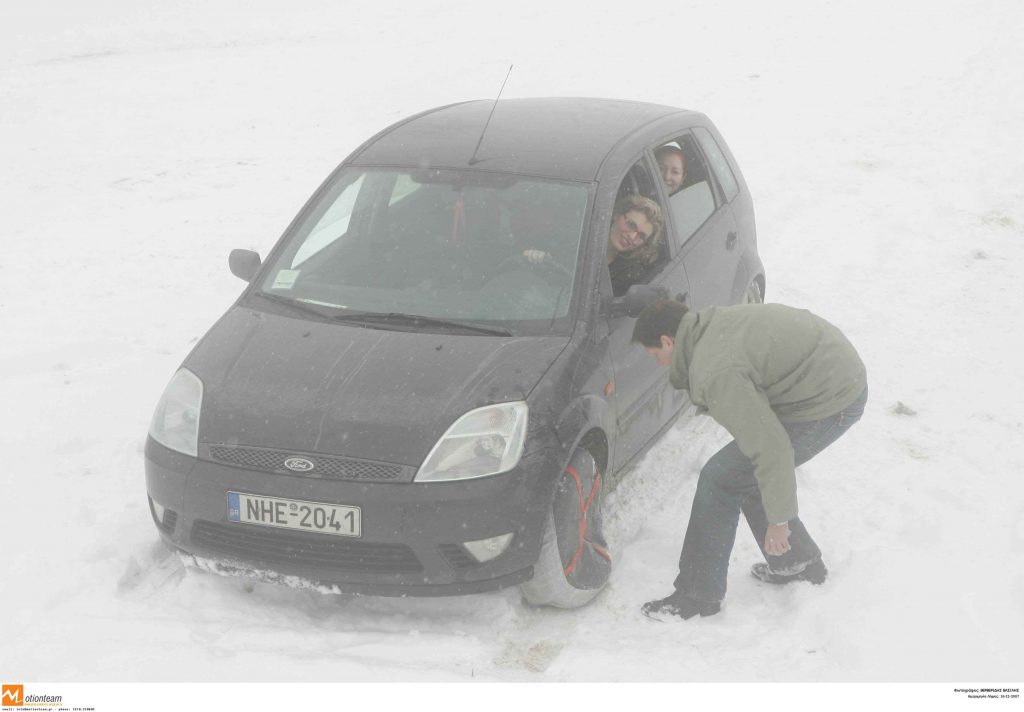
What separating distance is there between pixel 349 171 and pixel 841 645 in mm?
3014

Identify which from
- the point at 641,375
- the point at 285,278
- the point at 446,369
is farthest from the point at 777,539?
the point at 285,278

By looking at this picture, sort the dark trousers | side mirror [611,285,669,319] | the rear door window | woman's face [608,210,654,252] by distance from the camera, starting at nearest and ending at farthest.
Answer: the dark trousers → side mirror [611,285,669,319] → woman's face [608,210,654,252] → the rear door window

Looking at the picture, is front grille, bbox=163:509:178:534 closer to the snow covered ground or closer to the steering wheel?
the snow covered ground

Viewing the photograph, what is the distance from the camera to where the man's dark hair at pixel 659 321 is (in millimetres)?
4102

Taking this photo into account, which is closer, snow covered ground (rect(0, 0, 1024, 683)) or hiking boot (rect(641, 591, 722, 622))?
snow covered ground (rect(0, 0, 1024, 683))

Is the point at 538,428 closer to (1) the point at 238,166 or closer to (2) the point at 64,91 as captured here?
(1) the point at 238,166

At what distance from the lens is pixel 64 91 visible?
42.3 feet

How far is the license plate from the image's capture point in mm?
3795

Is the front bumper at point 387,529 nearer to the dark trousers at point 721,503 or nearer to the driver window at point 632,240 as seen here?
the dark trousers at point 721,503

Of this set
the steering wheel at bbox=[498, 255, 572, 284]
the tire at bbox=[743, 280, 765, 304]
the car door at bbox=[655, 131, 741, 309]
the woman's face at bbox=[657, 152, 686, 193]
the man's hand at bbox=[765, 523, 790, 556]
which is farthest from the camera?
the tire at bbox=[743, 280, 765, 304]

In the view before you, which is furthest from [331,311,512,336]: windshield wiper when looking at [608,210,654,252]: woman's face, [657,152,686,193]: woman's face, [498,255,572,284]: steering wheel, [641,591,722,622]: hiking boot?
[657,152,686,193]: woman's face

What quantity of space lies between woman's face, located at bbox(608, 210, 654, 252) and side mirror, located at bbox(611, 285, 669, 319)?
15.8 inches

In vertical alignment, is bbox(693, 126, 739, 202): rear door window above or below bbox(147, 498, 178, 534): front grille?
above

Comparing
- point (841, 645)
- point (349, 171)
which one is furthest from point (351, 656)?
point (349, 171)
